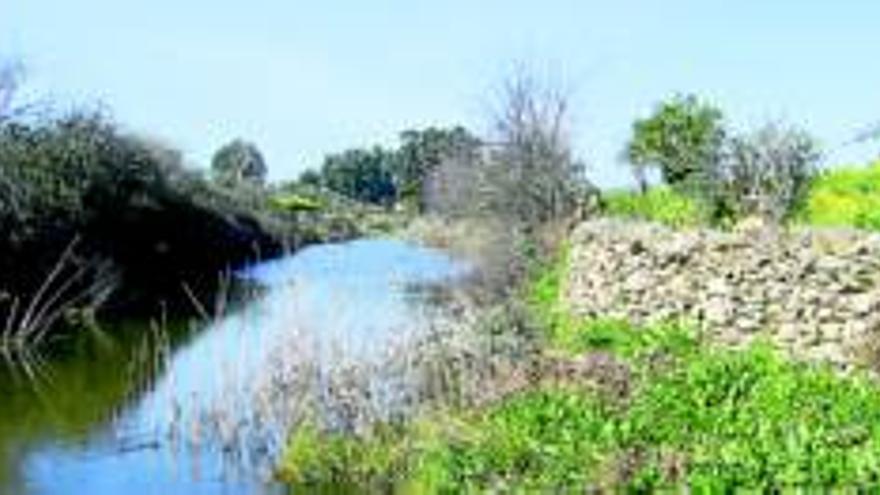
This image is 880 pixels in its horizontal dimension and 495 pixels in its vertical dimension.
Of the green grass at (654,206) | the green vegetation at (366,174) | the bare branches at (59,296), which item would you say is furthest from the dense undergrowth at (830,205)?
the green vegetation at (366,174)

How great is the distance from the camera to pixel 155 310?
168 ft

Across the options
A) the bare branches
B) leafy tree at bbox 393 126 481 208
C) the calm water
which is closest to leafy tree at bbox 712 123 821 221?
the calm water

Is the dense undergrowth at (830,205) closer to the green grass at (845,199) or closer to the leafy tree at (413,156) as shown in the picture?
the green grass at (845,199)

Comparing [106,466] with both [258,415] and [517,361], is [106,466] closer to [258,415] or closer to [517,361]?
[258,415]

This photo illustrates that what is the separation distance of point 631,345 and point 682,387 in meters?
4.25

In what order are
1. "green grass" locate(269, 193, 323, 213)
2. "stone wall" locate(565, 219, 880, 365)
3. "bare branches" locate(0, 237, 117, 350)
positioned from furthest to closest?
"green grass" locate(269, 193, 323, 213) < "bare branches" locate(0, 237, 117, 350) < "stone wall" locate(565, 219, 880, 365)

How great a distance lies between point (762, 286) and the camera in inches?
880

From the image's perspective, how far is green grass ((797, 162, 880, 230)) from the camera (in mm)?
28922

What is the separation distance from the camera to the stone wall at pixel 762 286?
20781 millimetres

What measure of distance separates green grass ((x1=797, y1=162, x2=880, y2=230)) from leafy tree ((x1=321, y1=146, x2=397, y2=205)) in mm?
→ 135522

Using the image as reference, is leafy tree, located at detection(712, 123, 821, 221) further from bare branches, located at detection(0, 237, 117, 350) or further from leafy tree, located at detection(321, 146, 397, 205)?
leafy tree, located at detection(321, 146, 397, 205)

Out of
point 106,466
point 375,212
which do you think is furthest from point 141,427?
point 375,212

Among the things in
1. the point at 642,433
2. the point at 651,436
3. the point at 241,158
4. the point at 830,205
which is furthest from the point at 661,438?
the point at 241,158

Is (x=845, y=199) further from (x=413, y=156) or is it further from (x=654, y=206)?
(x=413, y=156)
